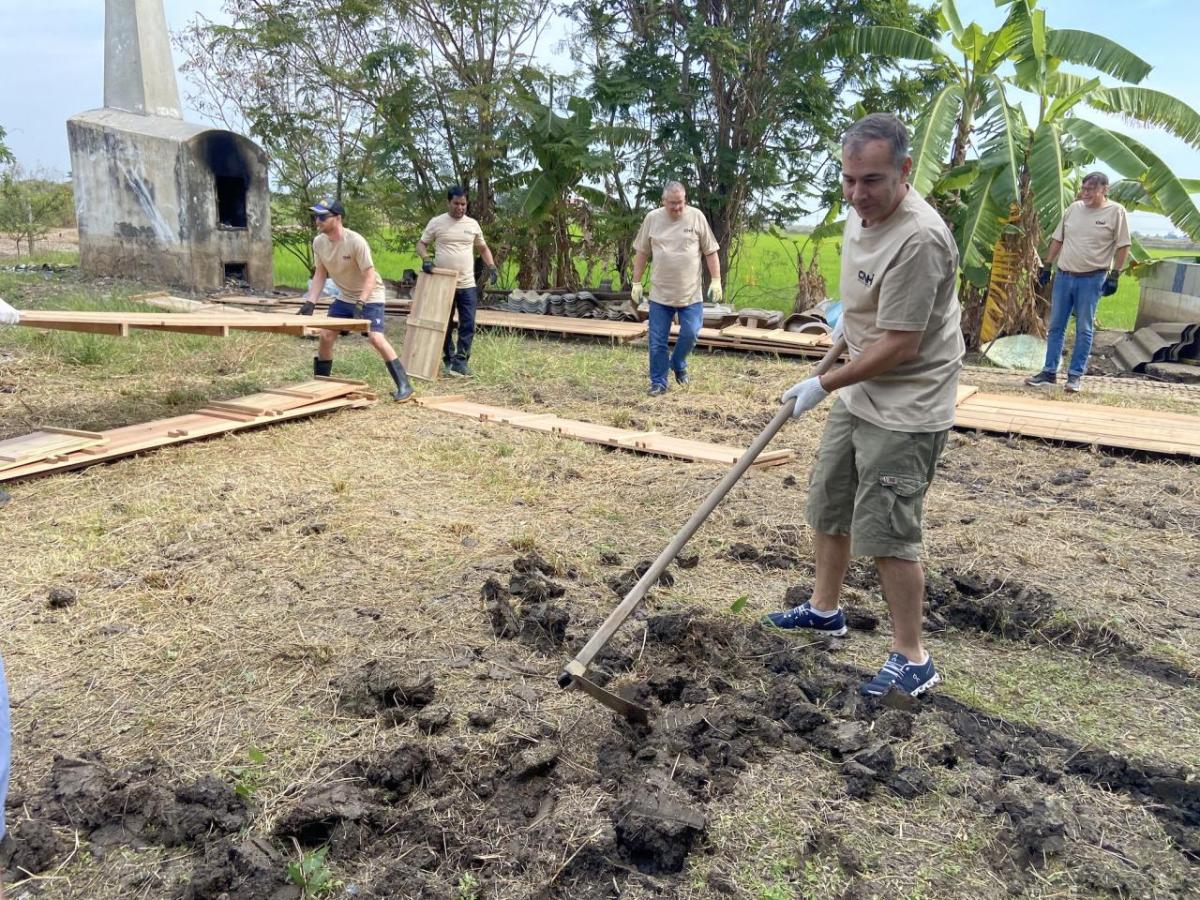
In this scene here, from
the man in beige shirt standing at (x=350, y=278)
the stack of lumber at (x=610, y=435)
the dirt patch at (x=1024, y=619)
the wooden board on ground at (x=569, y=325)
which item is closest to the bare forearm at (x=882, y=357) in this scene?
the dirt patch at (x=1024, y=619)

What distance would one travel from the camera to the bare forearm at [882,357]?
9.36ft

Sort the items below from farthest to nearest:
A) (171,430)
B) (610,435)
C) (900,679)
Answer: (610,435) → (171,430) → (900,679)

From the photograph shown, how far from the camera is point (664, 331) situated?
28.3 ft

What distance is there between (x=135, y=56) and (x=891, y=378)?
54.0 feet

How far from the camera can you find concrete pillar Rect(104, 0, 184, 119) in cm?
1514

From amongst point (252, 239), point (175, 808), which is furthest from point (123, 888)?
point (252, 239)

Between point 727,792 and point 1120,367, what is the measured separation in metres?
10.7

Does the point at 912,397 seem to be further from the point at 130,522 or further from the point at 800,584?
the point at 130,522

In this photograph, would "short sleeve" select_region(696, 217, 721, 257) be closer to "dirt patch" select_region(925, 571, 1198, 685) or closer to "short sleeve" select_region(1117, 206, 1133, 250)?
"short sleeve" select_region(1117, 206, 1133, 250)

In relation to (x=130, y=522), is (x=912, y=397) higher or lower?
higher

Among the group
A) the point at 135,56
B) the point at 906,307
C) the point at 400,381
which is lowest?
the point at 400,381

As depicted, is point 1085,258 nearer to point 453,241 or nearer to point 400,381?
point 453,241

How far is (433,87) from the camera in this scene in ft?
47.3

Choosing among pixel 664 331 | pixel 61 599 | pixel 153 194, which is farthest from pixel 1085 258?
pixel 153 194
